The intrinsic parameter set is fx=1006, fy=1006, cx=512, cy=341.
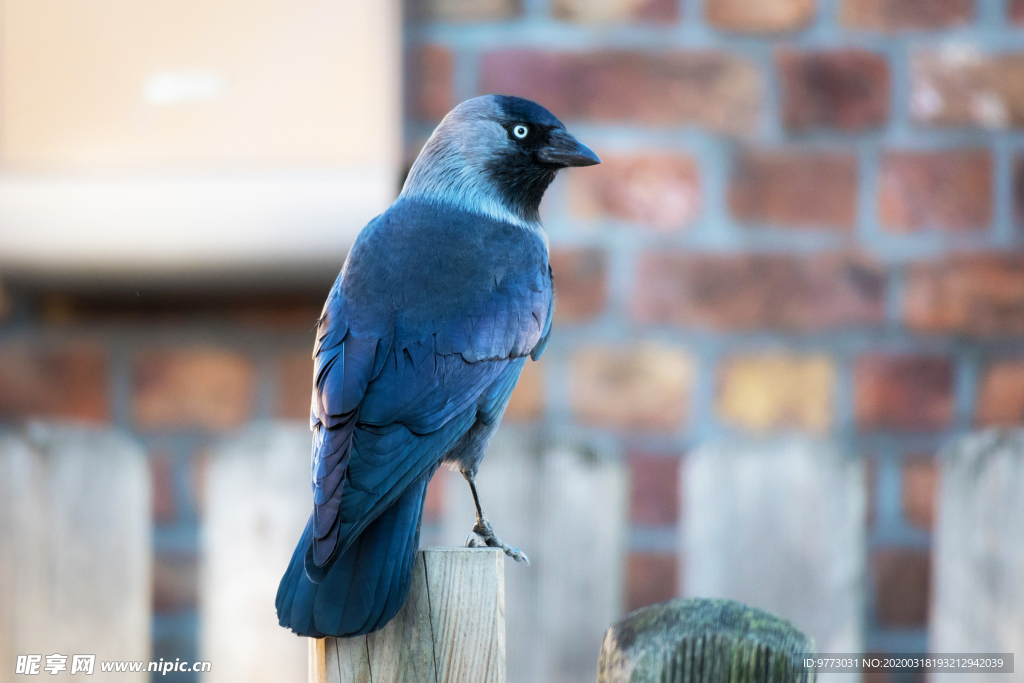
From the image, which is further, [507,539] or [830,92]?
[830,92]

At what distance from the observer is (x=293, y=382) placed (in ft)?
6.08

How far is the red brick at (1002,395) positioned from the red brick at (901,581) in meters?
0.27

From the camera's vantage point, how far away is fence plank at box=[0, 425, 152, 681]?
1.46 metres

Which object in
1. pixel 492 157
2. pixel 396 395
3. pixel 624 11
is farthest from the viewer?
pixel 624 11

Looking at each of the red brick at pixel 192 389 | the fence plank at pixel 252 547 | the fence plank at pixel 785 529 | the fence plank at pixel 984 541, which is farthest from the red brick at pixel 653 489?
the red brick at pixel 192 389

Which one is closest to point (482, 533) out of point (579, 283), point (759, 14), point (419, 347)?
point (419, 347)

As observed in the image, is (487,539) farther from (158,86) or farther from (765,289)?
(158,86)

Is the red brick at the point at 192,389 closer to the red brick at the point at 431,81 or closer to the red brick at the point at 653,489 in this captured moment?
the red brick at the point at 431,81

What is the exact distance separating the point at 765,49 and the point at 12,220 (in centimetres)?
140

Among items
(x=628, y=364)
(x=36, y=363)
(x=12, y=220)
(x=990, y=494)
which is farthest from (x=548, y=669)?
(x=12, y=220)

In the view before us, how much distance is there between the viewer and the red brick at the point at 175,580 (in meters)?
1.81

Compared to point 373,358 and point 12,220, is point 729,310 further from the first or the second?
point 12,220

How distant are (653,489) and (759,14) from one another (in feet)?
2.87

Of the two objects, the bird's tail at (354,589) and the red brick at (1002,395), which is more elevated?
the red brick at (1002,395)
